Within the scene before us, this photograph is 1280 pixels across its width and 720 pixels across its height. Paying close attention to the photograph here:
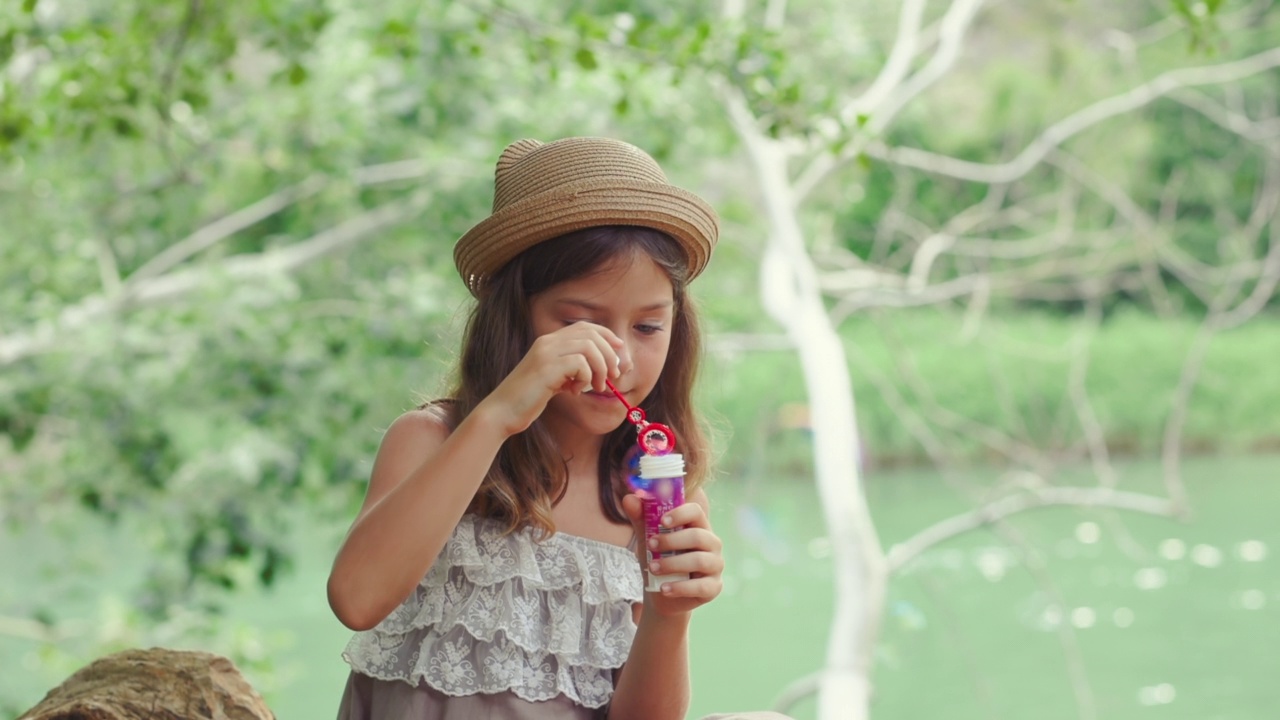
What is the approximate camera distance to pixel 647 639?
1.45 meters

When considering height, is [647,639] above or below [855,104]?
below

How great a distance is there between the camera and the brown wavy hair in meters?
1.47

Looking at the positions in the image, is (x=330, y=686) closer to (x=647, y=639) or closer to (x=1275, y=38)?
(x=647, y=639)

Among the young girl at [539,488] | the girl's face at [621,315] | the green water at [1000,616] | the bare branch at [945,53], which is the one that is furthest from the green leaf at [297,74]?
the green water at [1000,616]

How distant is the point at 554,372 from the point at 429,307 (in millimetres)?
3096

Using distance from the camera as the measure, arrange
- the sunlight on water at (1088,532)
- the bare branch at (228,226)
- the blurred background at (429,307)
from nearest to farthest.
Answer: the blurred background at (429,307) < the bare branch at (228,226) < the sunlight on water at (1088,532)

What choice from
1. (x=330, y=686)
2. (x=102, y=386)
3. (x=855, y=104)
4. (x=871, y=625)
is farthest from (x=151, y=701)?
(x=330, y=686)

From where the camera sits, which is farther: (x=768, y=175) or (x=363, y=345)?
(x=363, y=345)

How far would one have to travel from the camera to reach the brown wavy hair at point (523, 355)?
147 centimetres

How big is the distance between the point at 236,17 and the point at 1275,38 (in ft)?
40.9

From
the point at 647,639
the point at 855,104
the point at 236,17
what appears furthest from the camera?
the point at 855,104

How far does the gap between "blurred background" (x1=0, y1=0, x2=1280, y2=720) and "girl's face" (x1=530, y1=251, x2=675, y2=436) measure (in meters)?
0.35

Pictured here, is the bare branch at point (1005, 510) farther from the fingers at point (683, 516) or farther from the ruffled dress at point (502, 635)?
the fingers at point (683, 516)

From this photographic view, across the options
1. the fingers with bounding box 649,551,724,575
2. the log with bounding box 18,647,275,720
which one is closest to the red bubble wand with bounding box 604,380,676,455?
the fingers with bounding box 649,551,724,575
